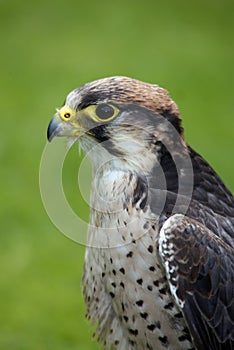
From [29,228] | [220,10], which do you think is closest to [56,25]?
[220,10]

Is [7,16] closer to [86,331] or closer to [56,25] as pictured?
[56,25]

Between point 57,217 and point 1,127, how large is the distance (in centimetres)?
586

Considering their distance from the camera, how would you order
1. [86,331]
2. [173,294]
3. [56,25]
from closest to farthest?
[173,294] < [86,331] < [56,25]

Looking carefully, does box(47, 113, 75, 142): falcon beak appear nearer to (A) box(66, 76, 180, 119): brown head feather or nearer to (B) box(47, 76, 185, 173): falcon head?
(B) box(47, 76, 185, 173): falcon head

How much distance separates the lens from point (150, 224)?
18.1ft

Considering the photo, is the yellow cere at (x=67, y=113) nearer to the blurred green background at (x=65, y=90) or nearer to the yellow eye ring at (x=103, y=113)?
the yellow eye ring at (x=103, y=113)

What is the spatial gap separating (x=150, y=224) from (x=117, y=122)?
60 cm

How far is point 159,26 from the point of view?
1459cm

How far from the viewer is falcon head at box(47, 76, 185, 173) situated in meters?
5.58

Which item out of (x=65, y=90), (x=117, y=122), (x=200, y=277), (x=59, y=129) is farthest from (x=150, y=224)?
(x=65, y=90)

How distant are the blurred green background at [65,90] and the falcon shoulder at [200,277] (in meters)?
2.77

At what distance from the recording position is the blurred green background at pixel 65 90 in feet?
28.9

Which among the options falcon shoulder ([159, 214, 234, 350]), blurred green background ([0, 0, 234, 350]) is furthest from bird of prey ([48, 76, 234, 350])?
blurred green background ([0, 0, 234, 350])

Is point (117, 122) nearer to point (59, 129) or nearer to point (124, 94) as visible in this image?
point (124, 94)
